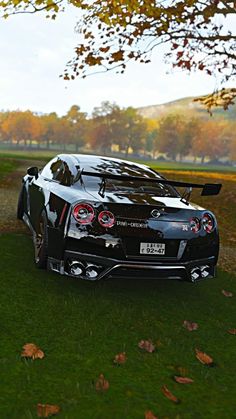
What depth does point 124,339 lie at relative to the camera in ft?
13.2

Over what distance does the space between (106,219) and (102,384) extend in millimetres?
1818

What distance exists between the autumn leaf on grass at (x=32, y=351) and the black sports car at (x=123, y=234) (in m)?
1.11

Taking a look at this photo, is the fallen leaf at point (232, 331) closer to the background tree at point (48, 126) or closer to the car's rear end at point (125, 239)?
the car's rear end at point (125, 239)

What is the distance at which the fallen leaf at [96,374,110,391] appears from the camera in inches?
123

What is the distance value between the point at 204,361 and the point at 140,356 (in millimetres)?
554

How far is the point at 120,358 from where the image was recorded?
362 centimetres

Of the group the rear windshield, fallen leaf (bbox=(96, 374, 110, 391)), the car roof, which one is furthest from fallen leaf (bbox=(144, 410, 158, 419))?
the car roof

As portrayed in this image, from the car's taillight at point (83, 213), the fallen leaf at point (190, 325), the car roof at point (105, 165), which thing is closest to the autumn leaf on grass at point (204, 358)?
the fallen leaf at point (190, 325)

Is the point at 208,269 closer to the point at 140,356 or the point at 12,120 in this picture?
the point at 140,356

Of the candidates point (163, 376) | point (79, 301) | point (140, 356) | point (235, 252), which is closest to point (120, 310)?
point (79, 301)

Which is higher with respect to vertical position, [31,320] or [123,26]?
[123,26]

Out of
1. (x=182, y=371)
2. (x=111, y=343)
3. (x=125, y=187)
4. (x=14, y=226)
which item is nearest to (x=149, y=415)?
(x=182, y=371)

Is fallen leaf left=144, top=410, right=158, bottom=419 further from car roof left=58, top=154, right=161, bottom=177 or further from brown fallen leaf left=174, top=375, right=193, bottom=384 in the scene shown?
car roof left=58, top=154, right=161, bottom=177

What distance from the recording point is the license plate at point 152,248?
15.3ft
